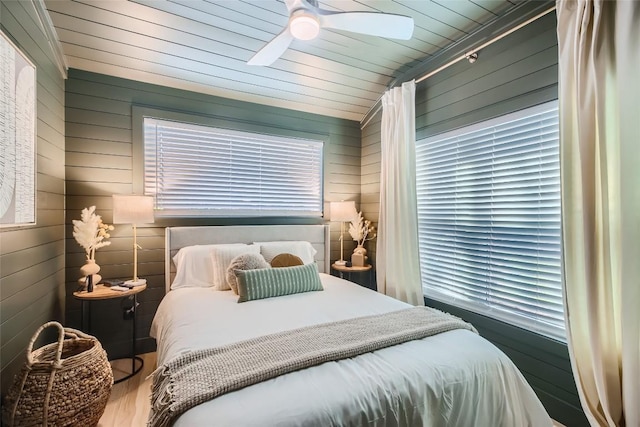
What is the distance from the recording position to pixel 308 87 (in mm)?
3137

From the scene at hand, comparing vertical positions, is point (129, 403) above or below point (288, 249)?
below

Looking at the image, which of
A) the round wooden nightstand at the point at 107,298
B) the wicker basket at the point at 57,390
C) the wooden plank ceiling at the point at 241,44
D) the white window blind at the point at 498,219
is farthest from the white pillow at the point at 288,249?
the wooden plank ceiling at the point at 241,44

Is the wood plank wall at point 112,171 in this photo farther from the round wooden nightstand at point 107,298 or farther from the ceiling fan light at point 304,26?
the ceiling fan light at point 304,26

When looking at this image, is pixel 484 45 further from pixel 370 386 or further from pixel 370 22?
pixel 370 386

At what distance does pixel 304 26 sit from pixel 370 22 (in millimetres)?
370

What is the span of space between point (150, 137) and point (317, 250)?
2049mm

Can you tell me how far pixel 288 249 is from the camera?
2.97 m

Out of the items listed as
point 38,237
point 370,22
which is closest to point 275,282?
point 38,237

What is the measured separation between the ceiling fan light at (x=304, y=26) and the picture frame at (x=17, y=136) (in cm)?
144

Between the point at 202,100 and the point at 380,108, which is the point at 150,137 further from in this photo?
the point at 380,108

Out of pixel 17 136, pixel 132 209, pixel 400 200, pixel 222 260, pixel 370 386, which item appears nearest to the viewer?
pixel 370 386

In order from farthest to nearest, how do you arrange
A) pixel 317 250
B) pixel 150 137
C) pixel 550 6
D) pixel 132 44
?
pixel 317 250 → pixel 150 137 → pixel 132 44 → pixel 550 6

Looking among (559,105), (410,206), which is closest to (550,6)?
(559,105)

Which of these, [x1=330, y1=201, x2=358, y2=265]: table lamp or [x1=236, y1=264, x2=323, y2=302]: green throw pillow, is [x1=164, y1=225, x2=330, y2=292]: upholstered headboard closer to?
[x1=330, y1=201, x2=358, y2=265]: table lamp
